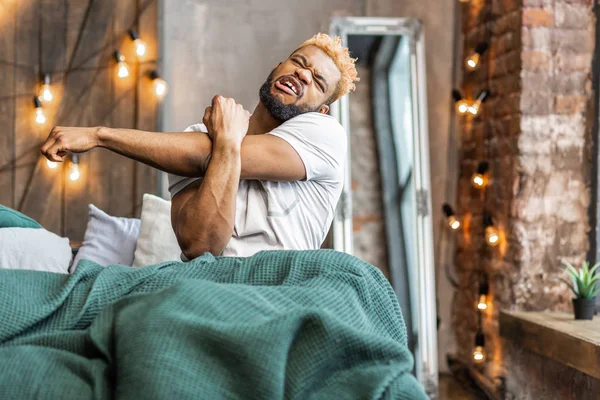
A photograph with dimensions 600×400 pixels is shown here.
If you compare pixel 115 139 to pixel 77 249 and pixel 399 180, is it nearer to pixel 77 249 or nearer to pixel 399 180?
pixel 77 249

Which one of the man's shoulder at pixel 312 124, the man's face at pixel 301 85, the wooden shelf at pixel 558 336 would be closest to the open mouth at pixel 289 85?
the man's face at pixel 301 85

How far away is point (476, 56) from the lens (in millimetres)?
3760

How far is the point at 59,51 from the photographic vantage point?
3.99m

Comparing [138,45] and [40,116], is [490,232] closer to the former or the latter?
[138,45]

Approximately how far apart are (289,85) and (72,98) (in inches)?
96.2

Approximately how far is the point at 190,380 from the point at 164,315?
9 centimetres

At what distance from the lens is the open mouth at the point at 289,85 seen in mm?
1896

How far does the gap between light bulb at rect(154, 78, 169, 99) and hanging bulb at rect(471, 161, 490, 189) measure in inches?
68.5

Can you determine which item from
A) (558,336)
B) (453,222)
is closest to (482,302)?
(453,222)

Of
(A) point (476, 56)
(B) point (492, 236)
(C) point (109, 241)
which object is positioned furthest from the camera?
(A) point (476, 56)

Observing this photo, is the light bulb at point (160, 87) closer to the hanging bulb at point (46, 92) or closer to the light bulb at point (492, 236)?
the hanging bulb at point (46, 92)

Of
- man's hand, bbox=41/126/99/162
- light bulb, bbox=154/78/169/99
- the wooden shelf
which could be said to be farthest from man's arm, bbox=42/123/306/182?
light bulb, bbox=154/78/169/99

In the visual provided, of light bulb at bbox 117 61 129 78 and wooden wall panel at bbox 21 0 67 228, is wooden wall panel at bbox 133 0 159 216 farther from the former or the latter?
wooden wall panel at bbox 21 0 67 228

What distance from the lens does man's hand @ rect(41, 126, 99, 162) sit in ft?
4.84
